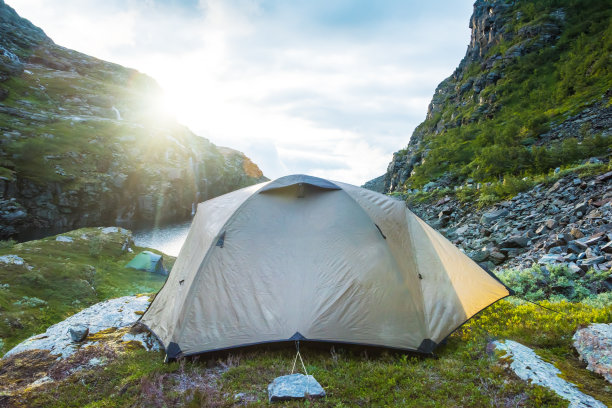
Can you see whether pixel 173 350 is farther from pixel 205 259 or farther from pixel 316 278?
pixel 316 278

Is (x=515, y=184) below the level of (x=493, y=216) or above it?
above

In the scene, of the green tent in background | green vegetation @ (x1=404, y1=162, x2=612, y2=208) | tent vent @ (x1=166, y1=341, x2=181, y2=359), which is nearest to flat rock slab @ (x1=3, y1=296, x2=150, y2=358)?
tent vent @ (x1=166, y1=341, x2=181, y2=359)

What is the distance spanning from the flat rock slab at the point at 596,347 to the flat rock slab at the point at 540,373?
0.55 meters

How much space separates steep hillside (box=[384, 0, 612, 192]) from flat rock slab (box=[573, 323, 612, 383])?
20109 millimetres

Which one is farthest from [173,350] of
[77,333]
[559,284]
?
[559,284]

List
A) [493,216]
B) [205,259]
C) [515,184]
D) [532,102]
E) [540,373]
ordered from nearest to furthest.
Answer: [540,373]
[205,259]
[493,216]
[515,184]
[532,102]

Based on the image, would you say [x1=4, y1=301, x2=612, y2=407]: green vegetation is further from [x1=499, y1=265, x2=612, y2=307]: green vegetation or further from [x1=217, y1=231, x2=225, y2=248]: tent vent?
[x1=217, y1=231, x2=225, y2=248]: tent vent

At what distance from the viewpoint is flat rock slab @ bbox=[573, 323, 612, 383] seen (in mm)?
3985

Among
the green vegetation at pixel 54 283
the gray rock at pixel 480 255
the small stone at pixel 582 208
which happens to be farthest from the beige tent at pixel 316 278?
the small stone at pixel 582 208

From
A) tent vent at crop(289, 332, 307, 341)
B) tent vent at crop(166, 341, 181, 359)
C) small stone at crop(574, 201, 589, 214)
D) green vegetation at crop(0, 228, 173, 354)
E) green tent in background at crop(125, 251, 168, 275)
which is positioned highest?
small stone at crop(574, 201, 589, 214)

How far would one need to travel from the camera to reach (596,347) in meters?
4.29

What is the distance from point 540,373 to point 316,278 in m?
3.68

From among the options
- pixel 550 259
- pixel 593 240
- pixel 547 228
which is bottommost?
pixel 550 259

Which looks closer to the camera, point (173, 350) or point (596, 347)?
point (596, 347)
